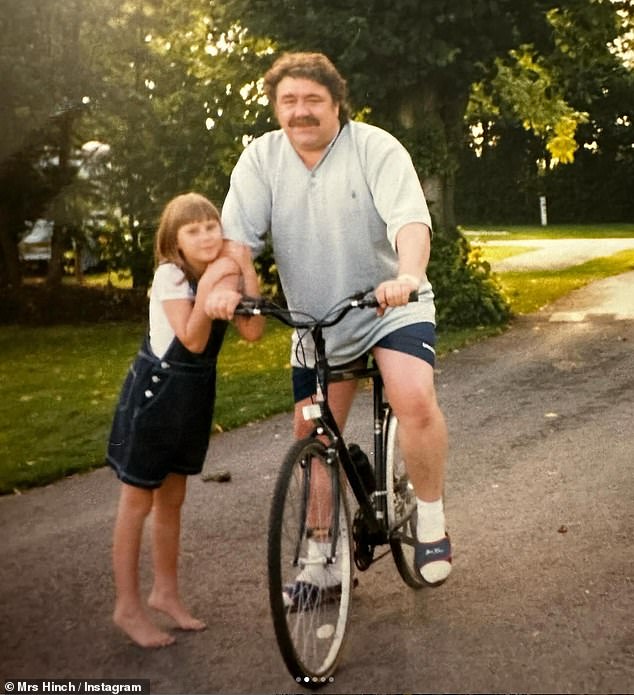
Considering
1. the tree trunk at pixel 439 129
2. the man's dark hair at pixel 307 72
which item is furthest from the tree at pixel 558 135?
the man's dark hair at pixel 307 72

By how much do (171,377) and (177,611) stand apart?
86 cm

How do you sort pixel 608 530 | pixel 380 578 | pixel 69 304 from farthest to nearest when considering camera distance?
pixel 69 304 < pixel 608 530 < pixel 380 578

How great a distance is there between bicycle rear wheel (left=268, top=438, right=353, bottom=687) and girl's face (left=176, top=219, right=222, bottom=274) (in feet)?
2.19

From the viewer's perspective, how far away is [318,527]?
350 centimetres

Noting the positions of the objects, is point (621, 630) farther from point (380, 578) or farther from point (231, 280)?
point (231, 280)

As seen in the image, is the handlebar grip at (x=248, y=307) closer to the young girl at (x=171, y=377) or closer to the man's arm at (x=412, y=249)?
the young girl at (x=171, y=377)

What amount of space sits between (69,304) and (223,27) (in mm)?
4557

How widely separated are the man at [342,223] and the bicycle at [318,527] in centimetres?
14

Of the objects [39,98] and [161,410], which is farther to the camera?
[39,98]

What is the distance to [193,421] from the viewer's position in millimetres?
3627

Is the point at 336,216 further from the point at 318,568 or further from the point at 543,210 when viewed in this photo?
the point at 543,210

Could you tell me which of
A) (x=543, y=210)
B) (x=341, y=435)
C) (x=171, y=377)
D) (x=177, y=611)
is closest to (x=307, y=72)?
(x=171, y=377)

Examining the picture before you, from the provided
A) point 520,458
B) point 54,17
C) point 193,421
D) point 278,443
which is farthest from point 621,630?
point 54,17

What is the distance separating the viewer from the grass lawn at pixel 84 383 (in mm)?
7012
